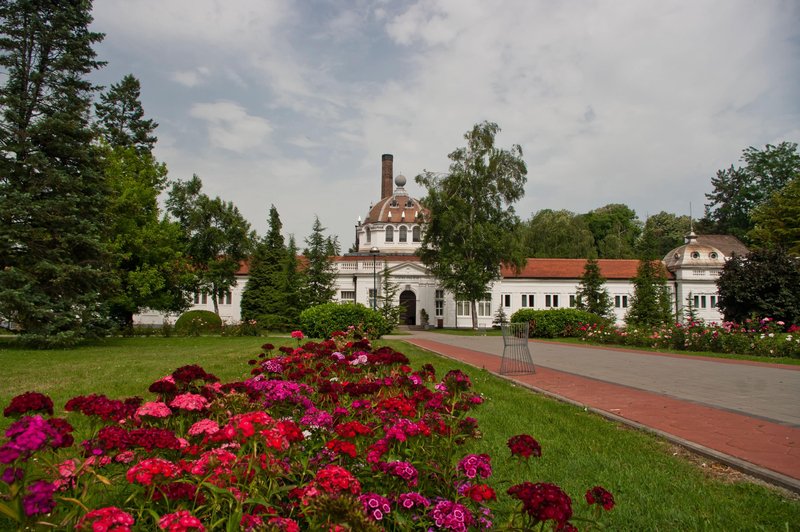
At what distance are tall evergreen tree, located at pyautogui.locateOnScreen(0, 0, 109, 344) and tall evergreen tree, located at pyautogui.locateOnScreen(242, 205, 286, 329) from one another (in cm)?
1798

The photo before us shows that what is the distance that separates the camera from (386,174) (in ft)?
222

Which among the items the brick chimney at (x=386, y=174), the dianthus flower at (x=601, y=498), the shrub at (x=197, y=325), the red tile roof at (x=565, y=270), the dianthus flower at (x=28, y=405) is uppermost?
the brick chimney at (x=386, y=174)

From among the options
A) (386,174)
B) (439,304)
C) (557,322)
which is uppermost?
(386,174)

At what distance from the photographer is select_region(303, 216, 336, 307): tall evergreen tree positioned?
39969 mm

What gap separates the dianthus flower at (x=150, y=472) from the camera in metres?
2.30

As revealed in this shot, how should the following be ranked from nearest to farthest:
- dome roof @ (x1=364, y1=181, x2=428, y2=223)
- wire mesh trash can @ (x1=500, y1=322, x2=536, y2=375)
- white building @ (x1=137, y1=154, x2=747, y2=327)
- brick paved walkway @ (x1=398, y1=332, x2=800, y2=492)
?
1. brick paved walkway @ (x1=398, y1=332, x2=800, y2=492)
2. wire mesh trash can @ (x1=500, y1=322, x2=536, y2=375)
3. white building @ (x1=137, y1=154, x2=747, y2=327)
4. dome roof @ (x1=364, y1=181, x2=428, y2=223)

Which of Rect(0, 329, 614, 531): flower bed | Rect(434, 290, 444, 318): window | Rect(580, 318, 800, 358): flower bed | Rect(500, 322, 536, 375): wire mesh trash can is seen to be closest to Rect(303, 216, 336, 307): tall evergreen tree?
Rect(434, 290, 444, 318): window

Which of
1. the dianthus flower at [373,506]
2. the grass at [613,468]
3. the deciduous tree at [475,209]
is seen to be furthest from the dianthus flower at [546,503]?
the deciduous tree at [475,209]

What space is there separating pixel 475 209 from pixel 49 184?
26.7 meters

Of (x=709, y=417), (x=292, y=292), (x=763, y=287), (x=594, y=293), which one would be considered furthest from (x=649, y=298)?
(x=709, y=417)

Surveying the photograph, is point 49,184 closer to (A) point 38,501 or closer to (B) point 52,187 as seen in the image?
(B) point 52,187

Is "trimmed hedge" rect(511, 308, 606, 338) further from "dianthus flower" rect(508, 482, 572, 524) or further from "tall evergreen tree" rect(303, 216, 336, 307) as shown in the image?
"dianthus flower" rect(508, 482, 572, 524)

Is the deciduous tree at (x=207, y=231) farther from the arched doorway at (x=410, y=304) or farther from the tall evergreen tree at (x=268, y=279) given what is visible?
the arched doorway at (x=410, y=304)

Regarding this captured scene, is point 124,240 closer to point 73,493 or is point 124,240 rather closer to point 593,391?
point 593,391
